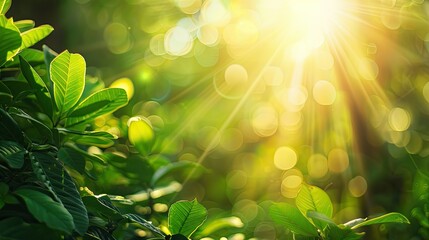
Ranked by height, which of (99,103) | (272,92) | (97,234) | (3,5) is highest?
(272,92)

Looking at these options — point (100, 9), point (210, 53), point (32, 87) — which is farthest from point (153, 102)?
point (100, 9)

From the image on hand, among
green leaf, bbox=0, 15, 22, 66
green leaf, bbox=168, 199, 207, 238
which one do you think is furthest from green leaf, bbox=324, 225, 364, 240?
green leaf, bbox=0, 15, 22, 66

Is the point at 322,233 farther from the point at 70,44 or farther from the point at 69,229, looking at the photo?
the point at 70,44

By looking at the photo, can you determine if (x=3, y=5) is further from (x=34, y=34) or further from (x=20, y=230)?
(x=20, y=230)

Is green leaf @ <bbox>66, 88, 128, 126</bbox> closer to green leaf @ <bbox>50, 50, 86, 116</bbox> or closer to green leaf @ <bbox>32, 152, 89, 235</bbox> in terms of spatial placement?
green leaf @ <bbox>50, 50, 86, 116</bbox>

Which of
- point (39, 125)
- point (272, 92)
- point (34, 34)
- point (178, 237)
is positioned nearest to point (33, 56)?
point (34, 34)
